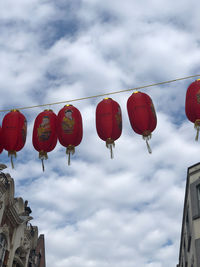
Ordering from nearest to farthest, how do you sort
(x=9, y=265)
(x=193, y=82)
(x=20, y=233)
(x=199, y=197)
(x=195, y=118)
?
(x=195, y=118) → (x=193, y=82) → (x=199, y=197) → (x=9, y=265) → (x=20, y=233)

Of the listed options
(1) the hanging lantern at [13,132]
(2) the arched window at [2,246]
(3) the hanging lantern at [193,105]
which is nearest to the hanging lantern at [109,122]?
(3) the hanging lantern at [193,105]

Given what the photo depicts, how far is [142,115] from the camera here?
A: 8656 mm

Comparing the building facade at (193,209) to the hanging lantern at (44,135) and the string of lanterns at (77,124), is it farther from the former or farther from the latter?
the hanging lantern at (44,135)

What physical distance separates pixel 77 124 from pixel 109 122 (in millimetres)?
990

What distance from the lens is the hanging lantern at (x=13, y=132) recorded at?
9078 millimetres

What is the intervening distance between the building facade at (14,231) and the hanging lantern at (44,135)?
10132mm

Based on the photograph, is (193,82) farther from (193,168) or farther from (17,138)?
(193,168)

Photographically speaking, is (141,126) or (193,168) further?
(193,168)

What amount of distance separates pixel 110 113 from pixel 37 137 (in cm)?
226

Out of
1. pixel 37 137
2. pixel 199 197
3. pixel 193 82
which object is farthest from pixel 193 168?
pixel 37 137

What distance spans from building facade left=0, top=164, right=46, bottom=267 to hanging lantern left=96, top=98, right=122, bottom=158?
11377mm

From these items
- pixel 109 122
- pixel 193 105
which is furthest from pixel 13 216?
pixel 193 105

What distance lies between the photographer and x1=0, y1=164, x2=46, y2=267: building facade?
61.9ft

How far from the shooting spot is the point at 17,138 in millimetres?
9148
